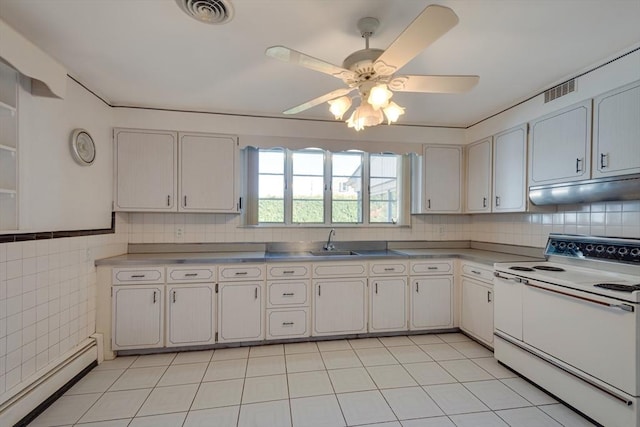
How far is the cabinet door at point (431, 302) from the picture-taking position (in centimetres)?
317

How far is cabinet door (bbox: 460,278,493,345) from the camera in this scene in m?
2.79

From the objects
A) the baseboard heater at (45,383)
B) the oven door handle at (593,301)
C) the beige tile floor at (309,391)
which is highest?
the oven door handle at (593,301)

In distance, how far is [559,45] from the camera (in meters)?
1.93

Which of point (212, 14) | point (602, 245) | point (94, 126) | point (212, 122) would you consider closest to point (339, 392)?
point (602, 245)

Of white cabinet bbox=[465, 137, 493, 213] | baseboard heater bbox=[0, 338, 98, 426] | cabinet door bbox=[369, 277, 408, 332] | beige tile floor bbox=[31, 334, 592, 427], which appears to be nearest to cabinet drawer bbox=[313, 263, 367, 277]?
cabinet door bbox=[369, 277, 408, 332]

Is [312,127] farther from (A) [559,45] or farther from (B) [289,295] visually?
(A) [559,45]

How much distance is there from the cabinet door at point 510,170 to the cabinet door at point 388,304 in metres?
1.26

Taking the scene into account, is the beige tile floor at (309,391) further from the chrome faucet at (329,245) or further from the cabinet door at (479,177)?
the cabinet door at (479,177)

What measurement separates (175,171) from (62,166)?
0.91 metres

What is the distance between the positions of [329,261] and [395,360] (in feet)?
3.42

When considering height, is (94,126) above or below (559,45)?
below

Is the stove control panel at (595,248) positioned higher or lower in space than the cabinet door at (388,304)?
higher

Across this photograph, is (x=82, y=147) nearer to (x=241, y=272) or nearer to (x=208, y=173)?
(x=208, y=173)

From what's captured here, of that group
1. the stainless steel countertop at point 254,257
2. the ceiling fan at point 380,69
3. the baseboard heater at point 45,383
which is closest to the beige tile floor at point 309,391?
the baseboard heater at point 45,383
